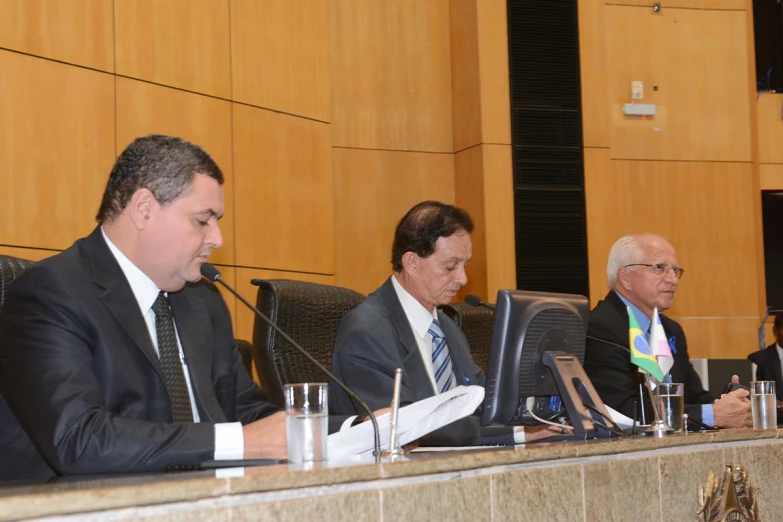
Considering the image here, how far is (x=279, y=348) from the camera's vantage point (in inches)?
108

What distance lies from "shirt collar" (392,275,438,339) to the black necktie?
1031mm

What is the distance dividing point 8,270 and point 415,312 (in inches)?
53.3

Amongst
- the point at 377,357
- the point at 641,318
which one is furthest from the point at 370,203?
the point at 377,357

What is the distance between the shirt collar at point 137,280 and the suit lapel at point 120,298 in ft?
0.08

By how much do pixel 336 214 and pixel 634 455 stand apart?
397cm

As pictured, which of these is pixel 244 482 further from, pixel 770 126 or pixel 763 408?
pixel 770 126

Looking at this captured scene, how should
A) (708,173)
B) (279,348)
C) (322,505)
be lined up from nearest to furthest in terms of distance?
(322,505)
(279,348)
(708,173)

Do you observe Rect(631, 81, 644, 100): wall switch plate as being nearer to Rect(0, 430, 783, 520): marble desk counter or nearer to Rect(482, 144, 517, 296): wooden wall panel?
Rect(482, 144, 517, 296): wooden wall panel

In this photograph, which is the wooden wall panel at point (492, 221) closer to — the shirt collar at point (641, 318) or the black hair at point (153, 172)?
the shirt collar at point (641, 318)

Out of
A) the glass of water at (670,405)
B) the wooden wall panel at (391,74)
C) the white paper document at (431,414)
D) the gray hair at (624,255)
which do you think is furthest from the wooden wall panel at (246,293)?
the white paper document at (431,414)

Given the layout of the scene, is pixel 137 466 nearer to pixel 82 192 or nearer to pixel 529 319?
pixel 529 319

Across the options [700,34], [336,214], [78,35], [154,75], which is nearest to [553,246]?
[336,214]

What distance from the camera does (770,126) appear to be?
730cm

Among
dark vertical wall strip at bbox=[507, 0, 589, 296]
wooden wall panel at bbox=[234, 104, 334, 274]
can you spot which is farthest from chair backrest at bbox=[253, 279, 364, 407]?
dark vertical wall strip at bbox=[507, 0, 589, 296]
